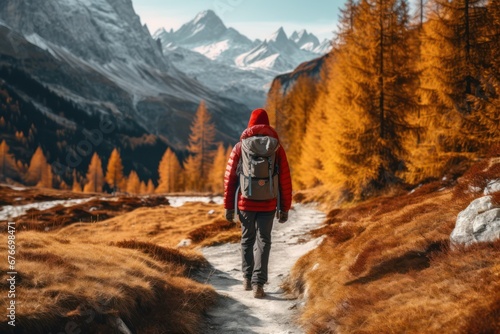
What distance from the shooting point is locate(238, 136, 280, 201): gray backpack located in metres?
8.11

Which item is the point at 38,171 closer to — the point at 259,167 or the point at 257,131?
the point at 257,131

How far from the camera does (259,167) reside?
26.8ft

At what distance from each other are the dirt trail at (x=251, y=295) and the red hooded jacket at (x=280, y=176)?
2037mm

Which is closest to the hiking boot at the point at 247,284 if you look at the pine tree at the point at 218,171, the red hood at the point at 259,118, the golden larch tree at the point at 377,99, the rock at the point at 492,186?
the red hood at the point at 259,118

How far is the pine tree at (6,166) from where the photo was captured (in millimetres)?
119625

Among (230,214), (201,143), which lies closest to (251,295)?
(230,214)

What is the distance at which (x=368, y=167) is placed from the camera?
21.6 m

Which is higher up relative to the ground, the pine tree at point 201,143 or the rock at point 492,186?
the pine tree at point 201,143

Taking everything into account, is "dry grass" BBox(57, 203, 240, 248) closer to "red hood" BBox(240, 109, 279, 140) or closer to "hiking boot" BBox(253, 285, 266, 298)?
"hiking boot" BBox(253, 285, 266, 298)

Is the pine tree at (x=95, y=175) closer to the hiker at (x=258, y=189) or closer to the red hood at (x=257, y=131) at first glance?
the hiker at (x=258, y=189)

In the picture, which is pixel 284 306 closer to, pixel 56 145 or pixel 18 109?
pixel 56 145

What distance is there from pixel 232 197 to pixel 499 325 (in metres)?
5.56

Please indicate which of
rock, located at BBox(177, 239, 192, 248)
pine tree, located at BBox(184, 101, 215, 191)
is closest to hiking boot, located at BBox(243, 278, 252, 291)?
rock, located at BBox(177, 239, 192, 248)

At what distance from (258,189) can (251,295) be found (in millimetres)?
2591
